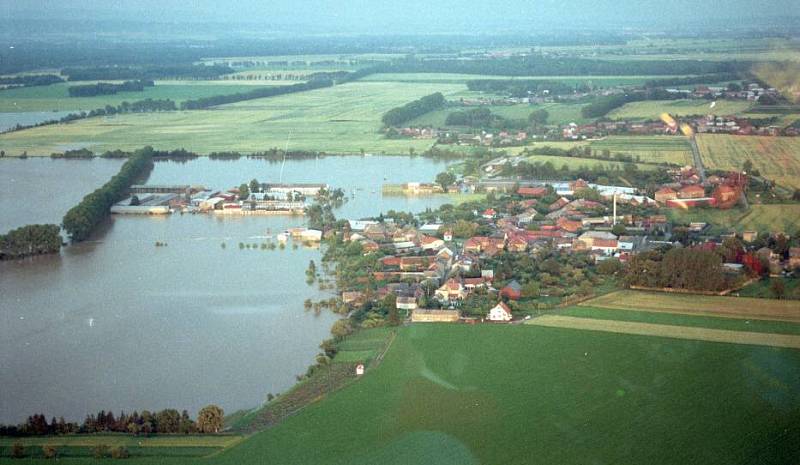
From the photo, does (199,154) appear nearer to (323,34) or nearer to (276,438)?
(276,438)

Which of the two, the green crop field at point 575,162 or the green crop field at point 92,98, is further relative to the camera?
the green crop field at point 92,98

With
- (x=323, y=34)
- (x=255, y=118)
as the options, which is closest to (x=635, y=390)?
(x=255, y=118)

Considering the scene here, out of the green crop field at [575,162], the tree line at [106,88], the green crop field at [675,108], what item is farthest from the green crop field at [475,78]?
the tree line at [106,88]

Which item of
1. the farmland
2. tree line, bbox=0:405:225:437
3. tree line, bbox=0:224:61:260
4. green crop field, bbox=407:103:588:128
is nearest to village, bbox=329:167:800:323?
tree line, bbox=0:405:225:437

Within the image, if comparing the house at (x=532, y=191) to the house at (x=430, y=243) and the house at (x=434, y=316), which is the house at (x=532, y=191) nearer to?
the house at (x=430, y=243)

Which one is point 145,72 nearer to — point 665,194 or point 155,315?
point 665,194

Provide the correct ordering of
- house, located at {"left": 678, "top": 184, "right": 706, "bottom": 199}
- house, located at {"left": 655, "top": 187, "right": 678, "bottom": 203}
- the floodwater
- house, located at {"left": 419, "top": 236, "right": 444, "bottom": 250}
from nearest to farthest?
the floodwater
house, located at {"left": 419, "top": 236, "right": 444, "bottom": 250}
house, located at {"left": 678, "top": 184, "right": 706, "bottom": 199}
house, located at {"left": 655, "top": 187, "right": 678, "bottom": 203}

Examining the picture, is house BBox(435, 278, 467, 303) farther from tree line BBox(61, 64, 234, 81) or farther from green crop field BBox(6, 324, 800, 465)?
tree line BBox(61, 64, 234, 81)

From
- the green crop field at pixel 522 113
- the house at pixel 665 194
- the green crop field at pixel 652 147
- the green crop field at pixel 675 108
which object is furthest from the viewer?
the green crop field at pixel 522 113
